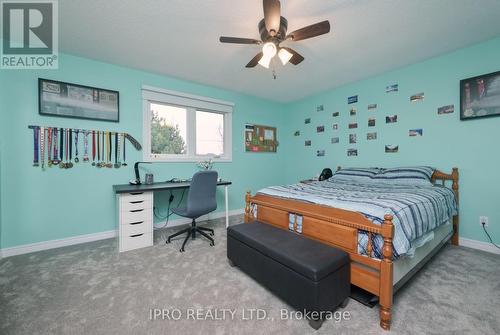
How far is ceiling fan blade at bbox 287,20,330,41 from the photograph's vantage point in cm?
168

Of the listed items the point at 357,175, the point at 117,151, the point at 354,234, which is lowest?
the point at 354,234

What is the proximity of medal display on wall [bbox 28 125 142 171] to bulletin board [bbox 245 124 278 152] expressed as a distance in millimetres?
2042

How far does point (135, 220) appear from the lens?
2.51m

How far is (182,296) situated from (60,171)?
2274 mm

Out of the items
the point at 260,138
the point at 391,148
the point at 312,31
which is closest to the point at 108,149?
the point at 260,138

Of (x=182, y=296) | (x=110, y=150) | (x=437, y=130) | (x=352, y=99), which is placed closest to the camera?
(x=182, y=296)

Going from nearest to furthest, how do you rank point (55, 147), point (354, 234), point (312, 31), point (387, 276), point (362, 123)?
1. point (387, 276)
2. point (354, 234)
3. point (312, 31)
4. point (55, 147)
5. point (362, 123)

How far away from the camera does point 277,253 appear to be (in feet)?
4.95

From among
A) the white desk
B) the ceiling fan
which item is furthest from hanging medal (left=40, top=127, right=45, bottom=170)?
the ceiling fan

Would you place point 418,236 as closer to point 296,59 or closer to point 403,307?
point 403,307

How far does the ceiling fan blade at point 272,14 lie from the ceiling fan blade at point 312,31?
201 mm

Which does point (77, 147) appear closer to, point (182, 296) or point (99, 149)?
point (99, 149)

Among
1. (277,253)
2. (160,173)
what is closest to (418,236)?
(277,253)

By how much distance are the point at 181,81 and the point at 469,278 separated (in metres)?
4.26
